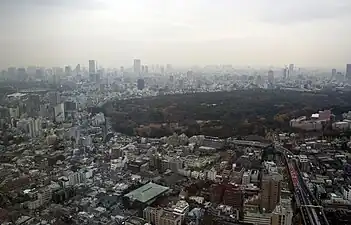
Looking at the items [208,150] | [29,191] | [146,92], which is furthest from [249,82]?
[29,191]

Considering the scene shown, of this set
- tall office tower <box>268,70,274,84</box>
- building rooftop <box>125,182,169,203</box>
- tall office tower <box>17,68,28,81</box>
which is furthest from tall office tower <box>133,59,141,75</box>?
tall office tower <box>268,70,274,84</box>

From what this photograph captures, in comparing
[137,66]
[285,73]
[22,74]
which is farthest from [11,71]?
[285,73]

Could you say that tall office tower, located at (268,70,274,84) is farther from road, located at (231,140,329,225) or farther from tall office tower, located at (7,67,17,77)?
tall office tower, located at (7,67,17,77)

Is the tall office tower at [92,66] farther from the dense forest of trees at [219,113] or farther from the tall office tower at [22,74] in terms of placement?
the tall office tower at [22,74]

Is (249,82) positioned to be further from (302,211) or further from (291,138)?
(302,211)

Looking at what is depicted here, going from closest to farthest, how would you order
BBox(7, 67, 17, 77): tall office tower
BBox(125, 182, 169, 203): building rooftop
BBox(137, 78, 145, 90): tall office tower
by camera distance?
BBox(125, 182, 169, 203): building rooftop, BBox(7, 67, 17, 77): tall office tower, BBox(137, 78, 145, 90): tall office tower

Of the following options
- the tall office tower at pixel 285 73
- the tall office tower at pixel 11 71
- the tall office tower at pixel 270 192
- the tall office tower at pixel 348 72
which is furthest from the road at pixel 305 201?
the tall office tower at pixel 11 71
